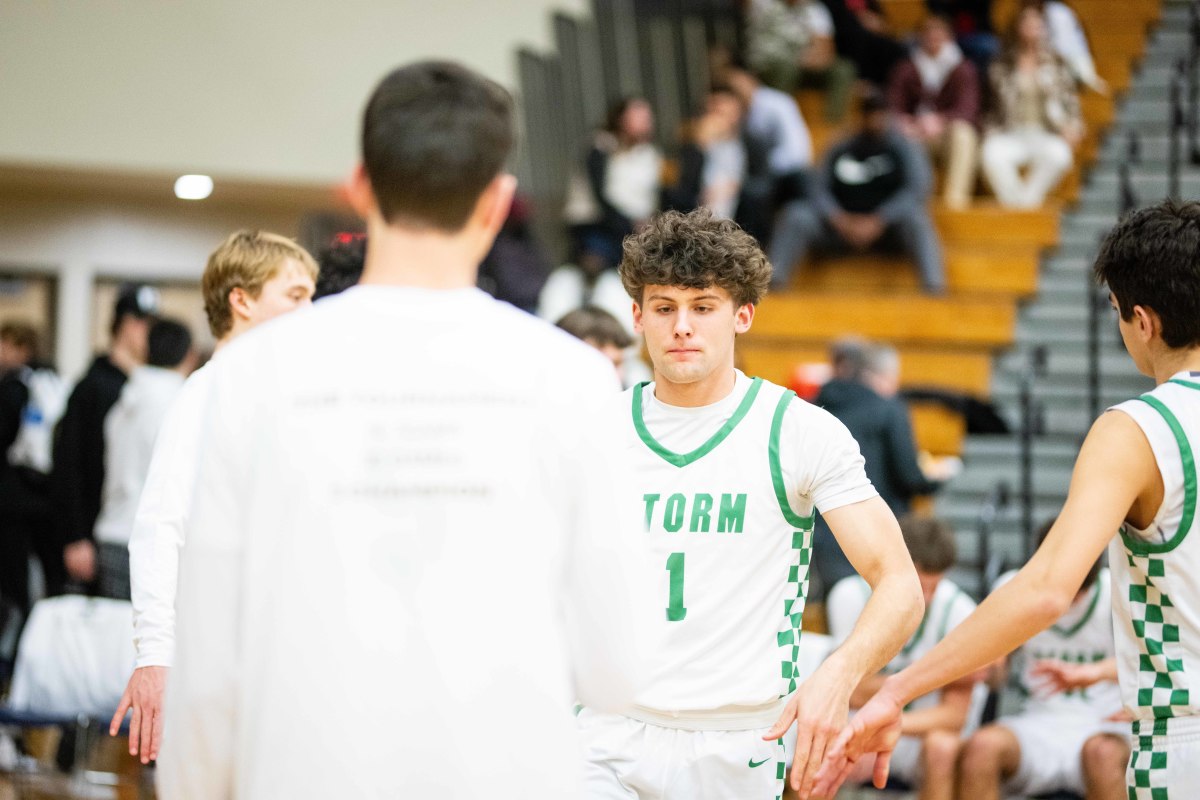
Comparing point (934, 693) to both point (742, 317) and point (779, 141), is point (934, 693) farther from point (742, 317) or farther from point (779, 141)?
point (779, 141)

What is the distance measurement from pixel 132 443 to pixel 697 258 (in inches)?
151

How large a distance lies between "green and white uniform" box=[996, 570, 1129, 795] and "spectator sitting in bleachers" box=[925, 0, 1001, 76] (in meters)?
7.16

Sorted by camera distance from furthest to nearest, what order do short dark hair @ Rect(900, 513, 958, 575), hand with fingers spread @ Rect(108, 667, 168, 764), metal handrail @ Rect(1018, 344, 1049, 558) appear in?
metal handrail @ Rect(1018, 344, 1049, 558)
short dark hair @ Rect(900, 513, 958, 575)
hand with fingers spread @ Rect(108, 667, 168, 764)

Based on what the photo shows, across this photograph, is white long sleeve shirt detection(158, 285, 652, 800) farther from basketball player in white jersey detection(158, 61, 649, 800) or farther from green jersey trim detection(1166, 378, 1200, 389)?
green jersey trim detection(1166, 378, 1200, 389)

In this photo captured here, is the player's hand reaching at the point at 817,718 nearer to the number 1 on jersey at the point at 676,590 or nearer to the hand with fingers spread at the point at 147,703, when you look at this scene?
the number 1 on jersey at the point at 676,590

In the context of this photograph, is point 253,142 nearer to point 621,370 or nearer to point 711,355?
point 621,370

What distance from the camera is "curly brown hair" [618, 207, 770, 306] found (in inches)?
138

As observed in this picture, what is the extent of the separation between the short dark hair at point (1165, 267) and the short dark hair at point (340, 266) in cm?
171

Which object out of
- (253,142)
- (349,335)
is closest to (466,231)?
(349,335)

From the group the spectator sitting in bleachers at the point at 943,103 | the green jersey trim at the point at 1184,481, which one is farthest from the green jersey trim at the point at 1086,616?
the spectator sitting in bleachers at the point at 943,103

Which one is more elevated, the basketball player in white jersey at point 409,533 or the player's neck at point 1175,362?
the player's neck at point 1175,362

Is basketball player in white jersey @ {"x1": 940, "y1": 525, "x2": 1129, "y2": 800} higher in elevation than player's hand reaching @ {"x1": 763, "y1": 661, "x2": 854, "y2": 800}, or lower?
lower

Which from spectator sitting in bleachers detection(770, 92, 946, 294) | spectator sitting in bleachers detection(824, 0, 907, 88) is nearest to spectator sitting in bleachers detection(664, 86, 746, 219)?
spectator sitting in bleachers detection(770, 92, 946, 294)

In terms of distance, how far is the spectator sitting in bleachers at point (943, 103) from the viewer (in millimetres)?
11141
